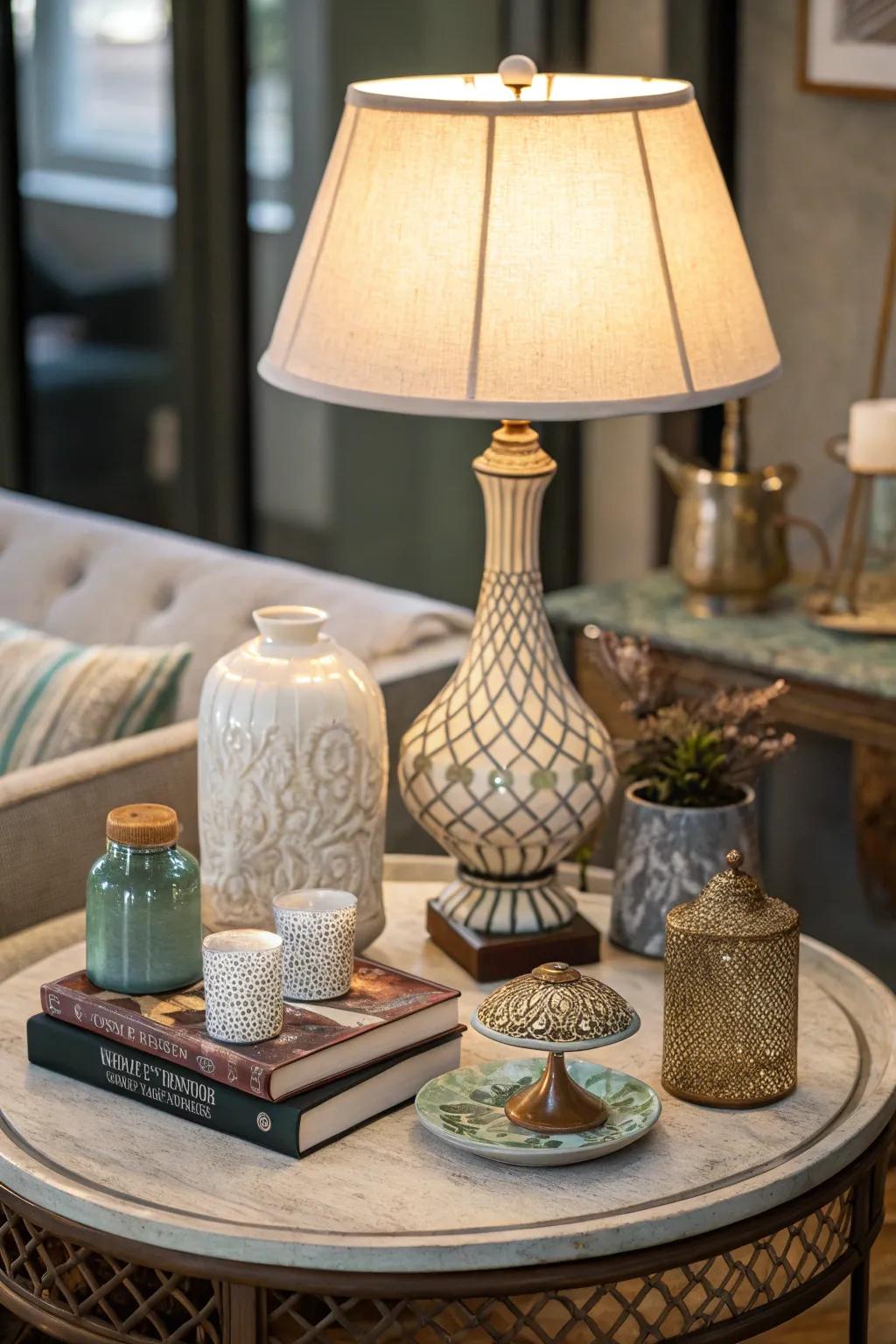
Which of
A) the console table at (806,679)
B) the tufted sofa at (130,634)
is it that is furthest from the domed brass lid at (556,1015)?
the console table at (806,679)

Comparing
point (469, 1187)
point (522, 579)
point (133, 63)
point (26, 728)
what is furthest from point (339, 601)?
point (133, 63)

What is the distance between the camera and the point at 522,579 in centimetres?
144

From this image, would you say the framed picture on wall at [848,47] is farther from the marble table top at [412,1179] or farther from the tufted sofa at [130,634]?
the marble table top at [412,1179]

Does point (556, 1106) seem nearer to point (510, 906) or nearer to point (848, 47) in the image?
point (510, 906)

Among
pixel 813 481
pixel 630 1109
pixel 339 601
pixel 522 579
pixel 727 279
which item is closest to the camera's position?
pixel 630 1109

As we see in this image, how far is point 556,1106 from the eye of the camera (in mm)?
1204

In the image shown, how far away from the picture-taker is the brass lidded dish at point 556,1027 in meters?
1.18

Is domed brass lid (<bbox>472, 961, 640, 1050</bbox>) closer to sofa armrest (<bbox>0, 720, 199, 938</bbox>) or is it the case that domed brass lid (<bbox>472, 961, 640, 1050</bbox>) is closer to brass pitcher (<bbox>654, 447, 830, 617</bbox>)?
sofa armrest (<bbox>0, 720, 199, 938</bbox>)

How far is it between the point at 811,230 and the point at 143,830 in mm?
1907

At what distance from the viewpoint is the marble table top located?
1095 mm

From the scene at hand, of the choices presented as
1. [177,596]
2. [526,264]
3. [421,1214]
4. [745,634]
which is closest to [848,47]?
[745,634]

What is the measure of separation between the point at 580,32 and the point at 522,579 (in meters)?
1.91

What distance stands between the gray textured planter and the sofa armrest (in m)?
0.49

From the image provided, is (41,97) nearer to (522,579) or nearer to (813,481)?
(813,481)
